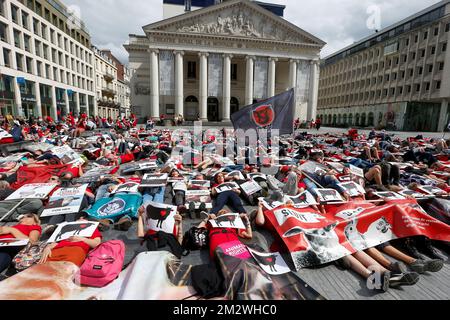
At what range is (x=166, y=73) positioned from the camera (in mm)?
35781

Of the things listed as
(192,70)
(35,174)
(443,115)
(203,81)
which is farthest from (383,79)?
(35,174)

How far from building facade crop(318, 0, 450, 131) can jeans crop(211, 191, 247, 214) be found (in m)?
32.7

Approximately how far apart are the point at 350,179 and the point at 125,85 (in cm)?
9561

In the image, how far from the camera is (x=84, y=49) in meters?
52.2

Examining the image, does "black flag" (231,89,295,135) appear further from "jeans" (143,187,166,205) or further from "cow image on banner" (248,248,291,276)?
"cow image on banner" (248,248,291,276)

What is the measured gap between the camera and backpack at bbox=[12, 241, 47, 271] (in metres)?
3.08

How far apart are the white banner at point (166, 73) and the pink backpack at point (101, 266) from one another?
3584 cm

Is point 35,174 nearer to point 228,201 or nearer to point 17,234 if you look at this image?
point 17,234

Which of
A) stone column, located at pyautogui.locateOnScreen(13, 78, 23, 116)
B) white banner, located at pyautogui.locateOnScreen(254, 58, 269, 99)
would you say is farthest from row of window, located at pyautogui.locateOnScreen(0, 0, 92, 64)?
white banner, located at pyautogui.locateOnScreen(254, 58, 269, 99)

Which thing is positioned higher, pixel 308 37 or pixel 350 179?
pixel 308 37

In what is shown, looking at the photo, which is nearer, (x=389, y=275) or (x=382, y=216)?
(x=389, y=275)

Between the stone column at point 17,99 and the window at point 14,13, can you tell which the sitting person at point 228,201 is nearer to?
the stone column at point 17,99
